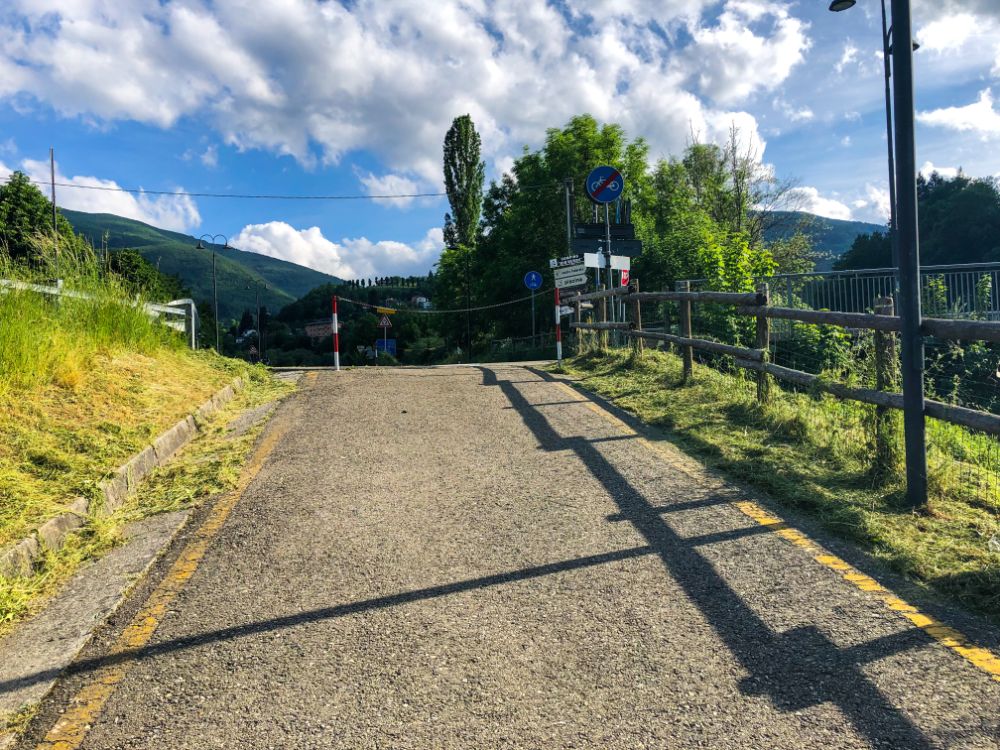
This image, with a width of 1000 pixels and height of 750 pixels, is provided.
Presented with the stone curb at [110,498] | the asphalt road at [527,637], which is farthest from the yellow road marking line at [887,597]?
the stone curb at [110,498]

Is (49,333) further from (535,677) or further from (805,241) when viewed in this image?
(805,241)

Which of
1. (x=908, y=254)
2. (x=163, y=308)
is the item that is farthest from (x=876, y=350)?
(x=163, y=308)

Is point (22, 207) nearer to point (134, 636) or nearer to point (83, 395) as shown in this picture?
point (83, 395)

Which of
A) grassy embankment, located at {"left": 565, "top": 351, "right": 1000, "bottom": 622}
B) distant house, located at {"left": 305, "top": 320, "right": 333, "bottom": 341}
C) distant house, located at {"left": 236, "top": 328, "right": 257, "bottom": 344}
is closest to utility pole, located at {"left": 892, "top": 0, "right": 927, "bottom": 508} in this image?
grassy embankment, located at {"left": 565, "top": 351, "right": 1000, "bottom": 622}

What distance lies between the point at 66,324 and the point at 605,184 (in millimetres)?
9132

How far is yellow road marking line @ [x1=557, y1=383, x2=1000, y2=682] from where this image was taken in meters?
3.02

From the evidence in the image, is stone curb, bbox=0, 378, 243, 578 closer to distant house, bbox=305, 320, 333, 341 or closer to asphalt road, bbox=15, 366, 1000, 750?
asphalt road, bbox=15, 366, 1000, 750

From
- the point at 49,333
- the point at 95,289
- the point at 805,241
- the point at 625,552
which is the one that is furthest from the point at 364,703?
the point at 805,241

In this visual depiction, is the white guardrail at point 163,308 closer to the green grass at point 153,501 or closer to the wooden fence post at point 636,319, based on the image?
the green grass at point 153,501

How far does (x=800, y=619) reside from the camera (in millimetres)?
3398

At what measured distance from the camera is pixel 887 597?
362cm

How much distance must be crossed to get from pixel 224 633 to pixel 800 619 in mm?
2668

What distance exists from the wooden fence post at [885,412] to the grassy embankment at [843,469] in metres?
0.12

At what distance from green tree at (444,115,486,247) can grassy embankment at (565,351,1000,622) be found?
5082 cm
